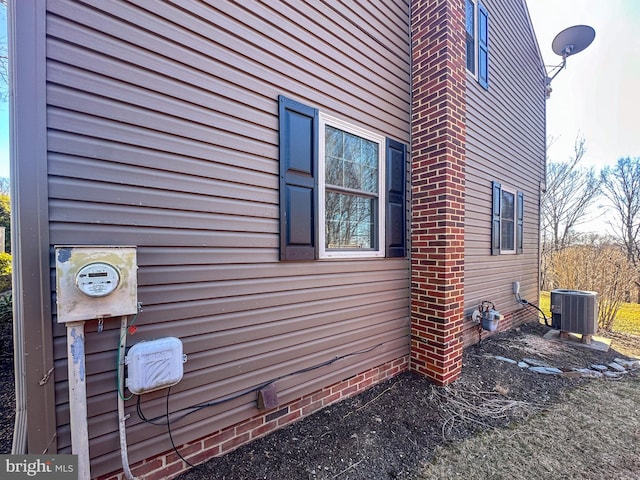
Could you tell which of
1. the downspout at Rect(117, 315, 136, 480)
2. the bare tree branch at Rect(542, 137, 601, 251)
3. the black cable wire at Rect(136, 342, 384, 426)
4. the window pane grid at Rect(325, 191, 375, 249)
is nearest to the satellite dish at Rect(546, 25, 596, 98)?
the window pane grid at Rect(325, 191, 375, 249)

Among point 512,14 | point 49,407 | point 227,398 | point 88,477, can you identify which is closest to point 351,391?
point 227,398

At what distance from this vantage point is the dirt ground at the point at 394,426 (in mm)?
1792

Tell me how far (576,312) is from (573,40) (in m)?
5.43

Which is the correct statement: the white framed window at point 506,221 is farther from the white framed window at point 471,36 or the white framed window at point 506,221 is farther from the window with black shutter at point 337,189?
the window with black shutter at point 337,189

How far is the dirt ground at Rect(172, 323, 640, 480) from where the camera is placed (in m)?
1.79

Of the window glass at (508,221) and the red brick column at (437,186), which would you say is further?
the window glass at (508,221)

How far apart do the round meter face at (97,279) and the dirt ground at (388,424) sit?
1.31 metres

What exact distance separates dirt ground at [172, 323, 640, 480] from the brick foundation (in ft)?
0.17

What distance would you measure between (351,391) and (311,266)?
4.43 ft

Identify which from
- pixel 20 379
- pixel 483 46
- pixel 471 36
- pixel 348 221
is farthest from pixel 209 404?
pixel 483 46

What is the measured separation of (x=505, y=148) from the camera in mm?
5148

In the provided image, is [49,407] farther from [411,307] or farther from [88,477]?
[411,307]

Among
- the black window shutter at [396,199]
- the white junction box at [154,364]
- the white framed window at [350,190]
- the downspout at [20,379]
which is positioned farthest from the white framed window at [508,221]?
the downspout at [20,379]

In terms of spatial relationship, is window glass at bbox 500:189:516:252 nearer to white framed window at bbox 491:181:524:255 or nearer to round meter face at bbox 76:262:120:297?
white framed window at bbox 491:181:524:255
